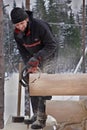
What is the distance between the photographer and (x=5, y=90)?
11.5ft

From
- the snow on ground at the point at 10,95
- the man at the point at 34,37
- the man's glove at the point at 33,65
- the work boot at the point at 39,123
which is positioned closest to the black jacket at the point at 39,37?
the man at the point at 34,37

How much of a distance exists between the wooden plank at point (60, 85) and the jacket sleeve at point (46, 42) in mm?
633

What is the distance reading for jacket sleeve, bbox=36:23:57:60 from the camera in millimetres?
2166

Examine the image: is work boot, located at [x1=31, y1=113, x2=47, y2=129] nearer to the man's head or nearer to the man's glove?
the man's glove

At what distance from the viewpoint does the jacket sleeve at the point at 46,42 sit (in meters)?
2.17

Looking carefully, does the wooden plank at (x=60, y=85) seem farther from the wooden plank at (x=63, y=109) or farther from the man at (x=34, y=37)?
the man at (x=34, y=37)

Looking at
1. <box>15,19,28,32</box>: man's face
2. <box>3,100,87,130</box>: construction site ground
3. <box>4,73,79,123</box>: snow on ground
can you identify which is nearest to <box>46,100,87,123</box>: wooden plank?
<box>3,100,87,130</box>: construction site ground

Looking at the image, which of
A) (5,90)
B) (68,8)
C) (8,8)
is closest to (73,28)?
(68,8)

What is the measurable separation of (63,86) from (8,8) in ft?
7.06

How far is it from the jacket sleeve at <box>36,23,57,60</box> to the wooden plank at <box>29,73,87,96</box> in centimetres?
63

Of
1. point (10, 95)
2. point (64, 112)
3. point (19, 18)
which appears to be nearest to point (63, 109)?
point (64, 112)

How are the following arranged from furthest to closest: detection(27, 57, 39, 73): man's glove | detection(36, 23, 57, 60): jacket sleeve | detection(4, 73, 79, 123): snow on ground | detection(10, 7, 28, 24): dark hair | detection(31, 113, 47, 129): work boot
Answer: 1. detection(4, 73, 79, 123): snow on ground
2. detection(36, 23, 57, 60): jacket sleeve
3. detection(10, 7, 28, 24): dark hair
4. detection(27, 57, 39, 73): man's glove
5. detection(31, 113, 47, 129): work boot

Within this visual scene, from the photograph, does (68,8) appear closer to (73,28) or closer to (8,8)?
(73,28)

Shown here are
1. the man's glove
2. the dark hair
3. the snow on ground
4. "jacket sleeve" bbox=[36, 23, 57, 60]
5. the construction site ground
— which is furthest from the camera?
the snow on ground
